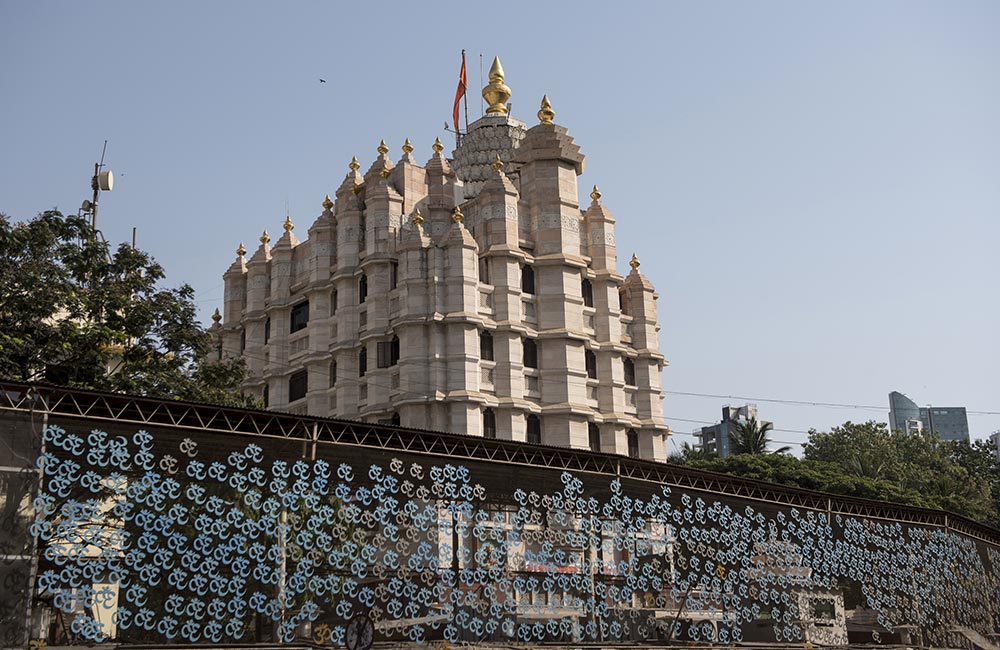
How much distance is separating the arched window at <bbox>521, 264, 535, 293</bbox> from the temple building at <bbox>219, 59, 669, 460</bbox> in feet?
0.18

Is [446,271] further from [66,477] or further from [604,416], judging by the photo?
[66,477]

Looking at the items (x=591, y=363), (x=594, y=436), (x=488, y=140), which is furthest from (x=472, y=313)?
(x=488, y=140)

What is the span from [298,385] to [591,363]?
46.8 ft

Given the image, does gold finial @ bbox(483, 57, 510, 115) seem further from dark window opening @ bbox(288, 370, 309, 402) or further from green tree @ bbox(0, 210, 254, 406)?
green tree @ bbox(0, 210, 254, 406)

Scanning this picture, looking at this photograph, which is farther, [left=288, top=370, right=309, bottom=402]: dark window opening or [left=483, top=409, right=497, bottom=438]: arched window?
[left=288, top=370, right=309, bottom=402]: dark window opening

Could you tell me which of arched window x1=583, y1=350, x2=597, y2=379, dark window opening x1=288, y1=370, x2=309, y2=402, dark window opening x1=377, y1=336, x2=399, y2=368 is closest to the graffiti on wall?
arched window x1=583, y1=350, x2=597, y2=379

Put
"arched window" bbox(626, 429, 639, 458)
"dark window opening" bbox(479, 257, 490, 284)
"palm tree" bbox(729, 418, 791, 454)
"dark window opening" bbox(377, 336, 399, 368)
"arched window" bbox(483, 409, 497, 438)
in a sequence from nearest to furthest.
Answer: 1. "arched window" bbox(483, 409, 497, 438)
2. "dark window opening" bbox(377, 336, 399, 368)
3. "dark window opening" bbox(479, 257, 490, 284)
4. "arched window" bbox(626, 429, 639, 458)
5. "palm tree" bbox(729, 418, 791, 454)

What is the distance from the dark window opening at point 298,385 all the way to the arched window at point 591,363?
529 inches

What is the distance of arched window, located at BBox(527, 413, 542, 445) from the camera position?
46.6 meters

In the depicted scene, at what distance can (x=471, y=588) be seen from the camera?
23828 millimetres

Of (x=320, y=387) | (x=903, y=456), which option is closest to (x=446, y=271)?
(x=320, y=387)

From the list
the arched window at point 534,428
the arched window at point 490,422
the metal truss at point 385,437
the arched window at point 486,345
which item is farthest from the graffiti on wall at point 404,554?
the arched window at point 486,345

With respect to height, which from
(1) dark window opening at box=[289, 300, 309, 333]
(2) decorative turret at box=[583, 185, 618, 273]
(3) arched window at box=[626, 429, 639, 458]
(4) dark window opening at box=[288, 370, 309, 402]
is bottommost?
(3) arched window at box=[626, 429, 639, 458]

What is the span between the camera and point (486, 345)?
4709 cm
